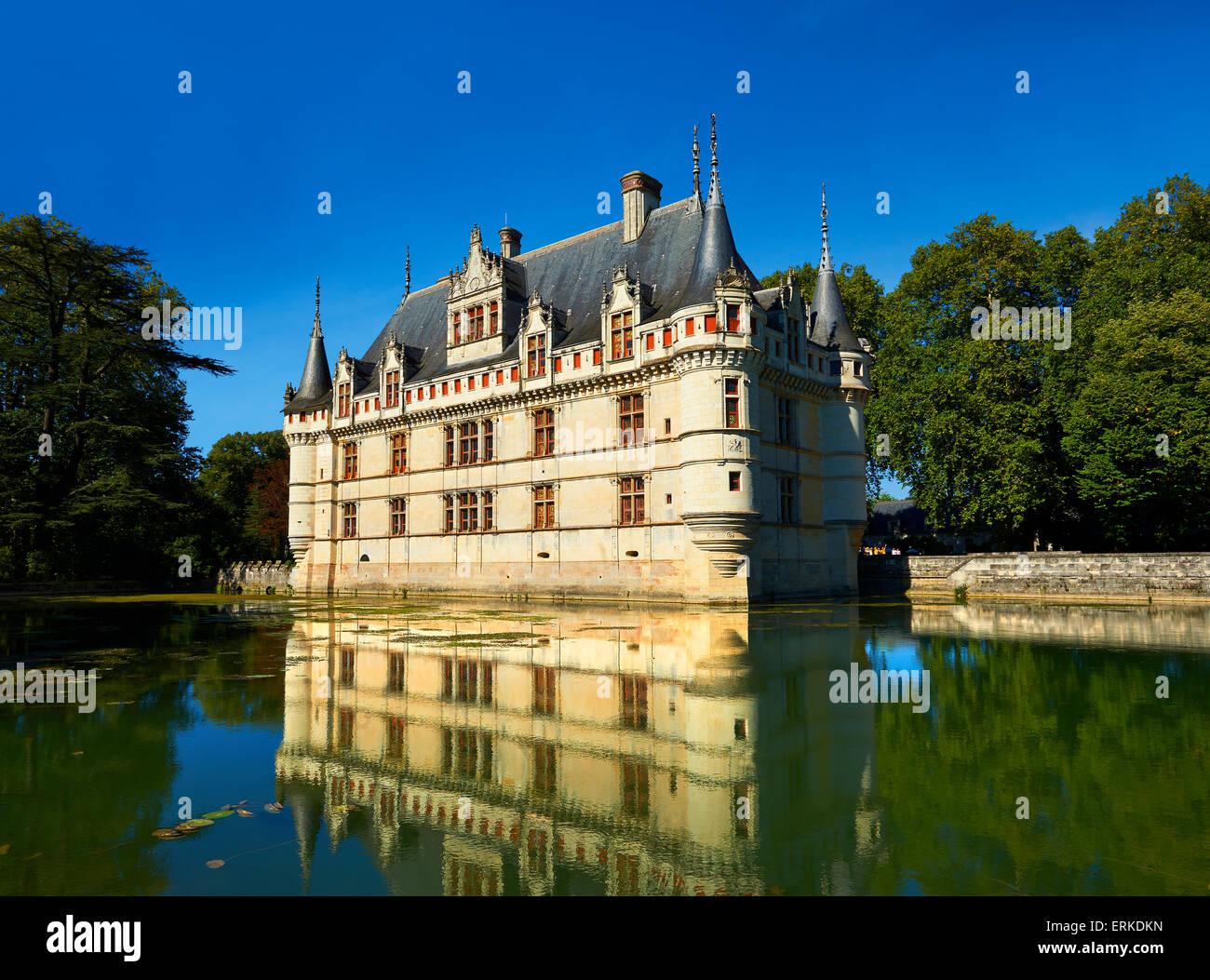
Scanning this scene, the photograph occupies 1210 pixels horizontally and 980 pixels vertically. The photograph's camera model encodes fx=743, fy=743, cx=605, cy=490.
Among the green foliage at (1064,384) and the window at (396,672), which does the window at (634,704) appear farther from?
the green foliage at (1064,384)

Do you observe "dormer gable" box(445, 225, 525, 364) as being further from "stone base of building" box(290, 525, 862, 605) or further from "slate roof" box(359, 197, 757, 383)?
"stone base of building" box(290, 525, 862, 605)

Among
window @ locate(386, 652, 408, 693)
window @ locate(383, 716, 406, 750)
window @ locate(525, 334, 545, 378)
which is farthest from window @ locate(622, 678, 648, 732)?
window @ locate(525, 334, 545, 378)

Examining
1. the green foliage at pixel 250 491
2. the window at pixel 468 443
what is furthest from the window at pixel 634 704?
the green foliage at pixel 250 491

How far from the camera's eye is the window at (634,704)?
8.77 metres

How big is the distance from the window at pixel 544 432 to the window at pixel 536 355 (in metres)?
1.83

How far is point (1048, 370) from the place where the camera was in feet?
121

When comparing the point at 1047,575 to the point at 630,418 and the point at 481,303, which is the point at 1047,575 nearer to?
the point at 630,418

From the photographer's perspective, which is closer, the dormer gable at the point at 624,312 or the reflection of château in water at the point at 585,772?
the reflection of château in water at the point at 585,772

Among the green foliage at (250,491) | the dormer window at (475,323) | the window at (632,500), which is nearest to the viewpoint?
the window at (632,500)

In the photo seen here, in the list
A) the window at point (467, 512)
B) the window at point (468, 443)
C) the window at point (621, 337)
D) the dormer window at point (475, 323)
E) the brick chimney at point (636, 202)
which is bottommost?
the window at point (467, 512)

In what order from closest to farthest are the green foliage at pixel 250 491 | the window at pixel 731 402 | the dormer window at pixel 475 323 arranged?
the window at pixel 731 402, the dormer window at pixel 475 323, the green foliage at pixel 250 491

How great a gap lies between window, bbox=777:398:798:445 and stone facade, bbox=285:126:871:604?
0.31ft

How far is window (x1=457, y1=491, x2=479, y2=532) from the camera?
37.4 meters
